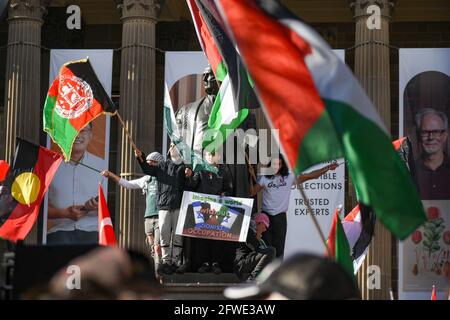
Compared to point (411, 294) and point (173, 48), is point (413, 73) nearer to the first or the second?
point (411, 294)

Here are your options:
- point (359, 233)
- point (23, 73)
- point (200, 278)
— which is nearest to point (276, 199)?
point (359, 233)

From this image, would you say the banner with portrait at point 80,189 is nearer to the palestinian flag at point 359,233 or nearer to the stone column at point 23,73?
the stone column at point 23,73

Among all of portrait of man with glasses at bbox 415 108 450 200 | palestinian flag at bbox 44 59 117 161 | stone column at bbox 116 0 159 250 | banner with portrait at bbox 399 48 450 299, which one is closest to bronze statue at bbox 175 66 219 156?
palestinian flag at bbox 44 59 117 161

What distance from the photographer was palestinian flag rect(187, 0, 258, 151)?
1478cm

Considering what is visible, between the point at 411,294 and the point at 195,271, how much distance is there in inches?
415

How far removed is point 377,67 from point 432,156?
9.60 ft

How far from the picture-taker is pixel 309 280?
15.4 ft

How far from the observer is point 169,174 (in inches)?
666

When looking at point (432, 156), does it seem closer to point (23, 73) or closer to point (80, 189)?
point (80, 189)

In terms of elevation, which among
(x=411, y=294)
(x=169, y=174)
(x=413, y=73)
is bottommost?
(x=411, y=294)

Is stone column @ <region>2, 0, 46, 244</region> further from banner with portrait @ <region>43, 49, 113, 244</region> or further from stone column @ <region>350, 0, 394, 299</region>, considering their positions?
stone column @ <region>350, 0, 394, 299</region>

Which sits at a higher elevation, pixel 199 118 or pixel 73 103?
pixel 73 103

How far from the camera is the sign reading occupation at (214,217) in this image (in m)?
16.5
